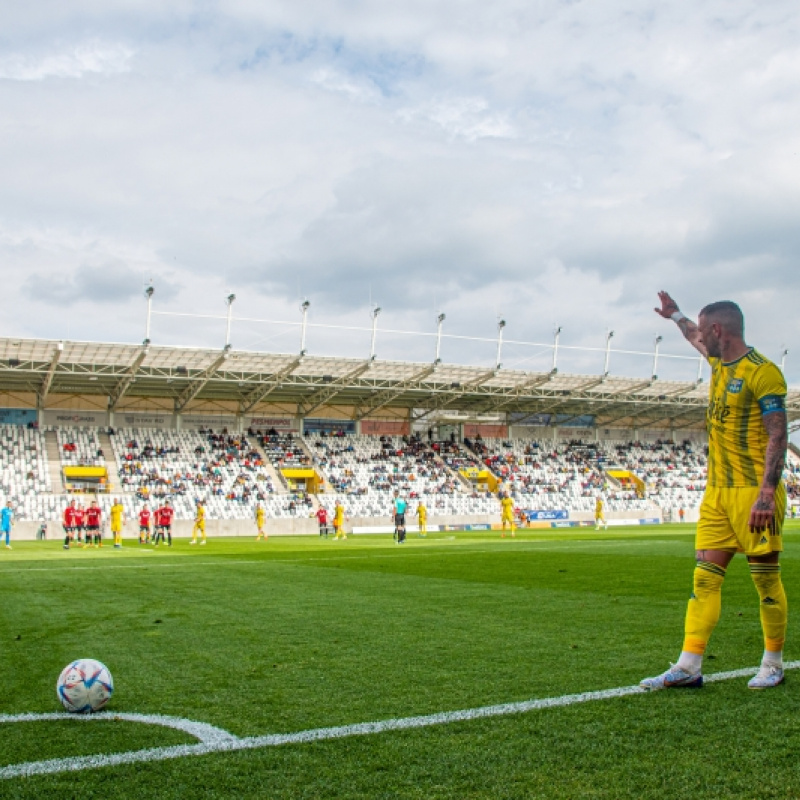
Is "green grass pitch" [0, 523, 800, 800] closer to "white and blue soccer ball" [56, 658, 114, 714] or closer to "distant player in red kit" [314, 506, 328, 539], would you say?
"white and blue soccer ball" [56, 658, 114, 714]

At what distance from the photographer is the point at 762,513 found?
473 centimetres

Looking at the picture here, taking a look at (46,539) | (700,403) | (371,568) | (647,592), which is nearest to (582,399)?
(700,403)

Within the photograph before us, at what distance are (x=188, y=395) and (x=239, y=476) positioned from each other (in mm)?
6404

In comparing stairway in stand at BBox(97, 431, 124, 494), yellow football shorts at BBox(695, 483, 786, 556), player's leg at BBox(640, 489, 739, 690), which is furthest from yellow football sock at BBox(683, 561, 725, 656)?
stairway in stand at BBox(97, 431, 124, 494)

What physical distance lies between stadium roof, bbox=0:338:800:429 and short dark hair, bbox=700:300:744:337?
3894cm

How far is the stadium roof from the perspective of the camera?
42.8 metres

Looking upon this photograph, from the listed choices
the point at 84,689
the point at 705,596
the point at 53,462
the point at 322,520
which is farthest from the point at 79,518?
the point at 705,596

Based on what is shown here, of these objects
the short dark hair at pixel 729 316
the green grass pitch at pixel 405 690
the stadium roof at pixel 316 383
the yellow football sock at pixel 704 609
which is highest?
the stadium roof at pixel 316 383

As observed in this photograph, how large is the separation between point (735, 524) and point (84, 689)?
395cm

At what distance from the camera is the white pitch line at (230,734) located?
3783 mm

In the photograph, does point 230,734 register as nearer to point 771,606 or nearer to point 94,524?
point 771,606

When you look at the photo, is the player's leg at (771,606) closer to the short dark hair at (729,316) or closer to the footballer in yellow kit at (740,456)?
the footballer in yellow kit at (740,456)

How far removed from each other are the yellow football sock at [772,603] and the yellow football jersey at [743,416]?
55cm

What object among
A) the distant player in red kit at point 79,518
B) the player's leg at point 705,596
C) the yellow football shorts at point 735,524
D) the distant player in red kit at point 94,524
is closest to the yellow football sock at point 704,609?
the player's leg at point 705,596
